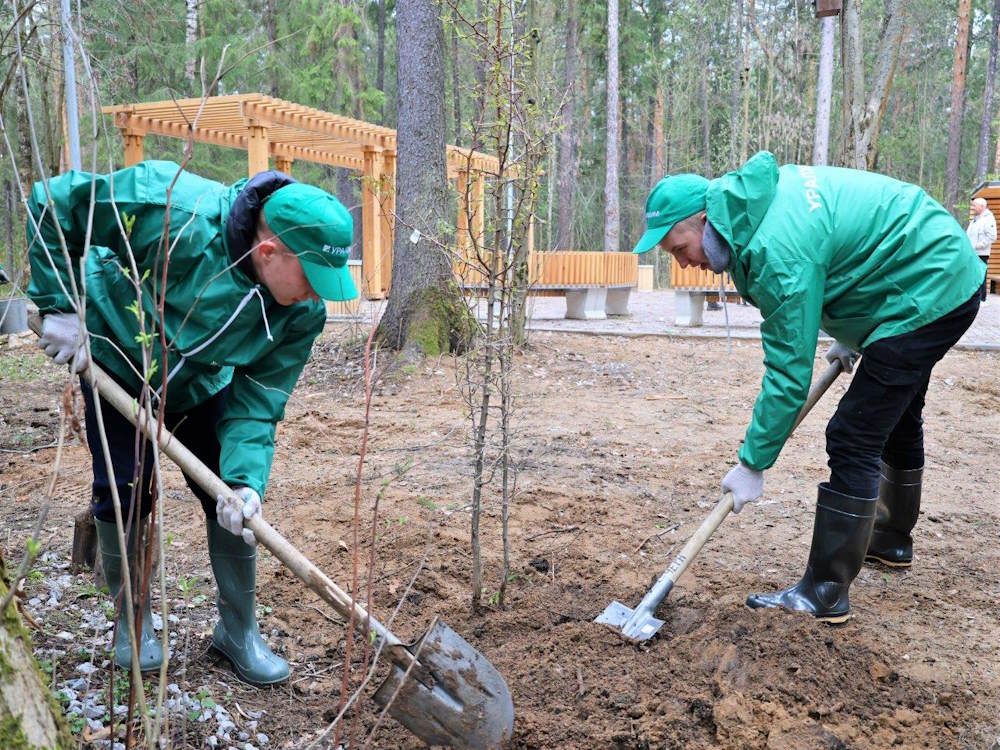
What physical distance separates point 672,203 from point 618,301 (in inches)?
397

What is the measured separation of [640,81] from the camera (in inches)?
1139

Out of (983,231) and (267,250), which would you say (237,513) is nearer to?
(267,250)

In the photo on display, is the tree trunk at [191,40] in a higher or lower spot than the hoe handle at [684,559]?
higher

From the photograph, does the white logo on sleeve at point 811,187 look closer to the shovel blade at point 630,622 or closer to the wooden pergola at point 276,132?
the shovel blade at point 630,622

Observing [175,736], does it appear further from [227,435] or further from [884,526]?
[884,526]

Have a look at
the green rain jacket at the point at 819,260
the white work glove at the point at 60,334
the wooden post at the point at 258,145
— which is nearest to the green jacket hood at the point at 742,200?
the green rain jacket at the point at 819,260

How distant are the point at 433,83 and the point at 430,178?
34.9 inches

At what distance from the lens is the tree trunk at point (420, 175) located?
7797mm

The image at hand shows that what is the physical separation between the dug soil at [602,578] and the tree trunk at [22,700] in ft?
0.83

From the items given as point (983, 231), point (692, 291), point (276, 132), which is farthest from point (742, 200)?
point (983, 231)

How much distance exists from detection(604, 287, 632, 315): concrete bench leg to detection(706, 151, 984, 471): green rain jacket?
32.0ft

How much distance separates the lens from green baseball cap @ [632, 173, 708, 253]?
9.41 feet

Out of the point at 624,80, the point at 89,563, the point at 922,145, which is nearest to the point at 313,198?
the point at 89,563

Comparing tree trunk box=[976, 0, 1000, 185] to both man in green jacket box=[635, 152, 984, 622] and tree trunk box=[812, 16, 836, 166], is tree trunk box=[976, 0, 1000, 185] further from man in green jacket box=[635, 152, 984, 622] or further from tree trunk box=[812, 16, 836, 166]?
man in green jacket box=[635, 152, 984, 622]
